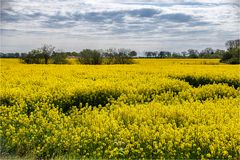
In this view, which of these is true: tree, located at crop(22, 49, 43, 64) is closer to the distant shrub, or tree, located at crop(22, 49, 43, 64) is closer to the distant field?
the distant shrub

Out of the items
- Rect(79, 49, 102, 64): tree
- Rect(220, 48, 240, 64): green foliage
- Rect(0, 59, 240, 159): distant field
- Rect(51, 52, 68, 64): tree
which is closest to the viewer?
Rect(0, 59, 240, 159): distant field

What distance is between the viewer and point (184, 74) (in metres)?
18.2

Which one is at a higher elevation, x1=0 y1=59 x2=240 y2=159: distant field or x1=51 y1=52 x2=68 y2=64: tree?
x1=51 y1=52 x2=68 y2=64: tree

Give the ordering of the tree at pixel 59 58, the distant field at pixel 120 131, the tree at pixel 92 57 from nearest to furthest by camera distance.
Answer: the distant field at pixel 120 131 → the tree at pixel 92 57 → the tree at pixel 59 58

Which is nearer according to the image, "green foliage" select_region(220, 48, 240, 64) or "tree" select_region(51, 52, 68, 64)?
"tree" select_region(51, 52, 68, 64)

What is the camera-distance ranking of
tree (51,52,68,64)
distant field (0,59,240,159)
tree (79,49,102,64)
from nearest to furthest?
distant field (0,59,240,159) < tree (79,49,102,64) < tree (51,52,68,64)

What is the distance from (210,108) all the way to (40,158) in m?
4.50

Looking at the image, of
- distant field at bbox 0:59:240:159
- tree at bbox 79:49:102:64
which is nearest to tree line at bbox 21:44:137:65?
tree at bbox 79:49:102:64

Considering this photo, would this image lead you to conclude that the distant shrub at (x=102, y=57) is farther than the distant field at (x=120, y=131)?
Yes

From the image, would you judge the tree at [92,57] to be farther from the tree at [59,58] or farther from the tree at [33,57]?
the tree at [33,57]

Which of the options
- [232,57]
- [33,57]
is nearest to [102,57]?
[33,57]

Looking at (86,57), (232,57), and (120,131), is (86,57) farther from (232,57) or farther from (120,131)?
(120,131)

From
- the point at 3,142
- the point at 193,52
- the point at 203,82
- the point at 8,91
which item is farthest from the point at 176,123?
the point at 193,52

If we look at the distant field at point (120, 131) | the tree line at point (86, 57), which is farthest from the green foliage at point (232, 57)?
the distant field at point (120, 131)
